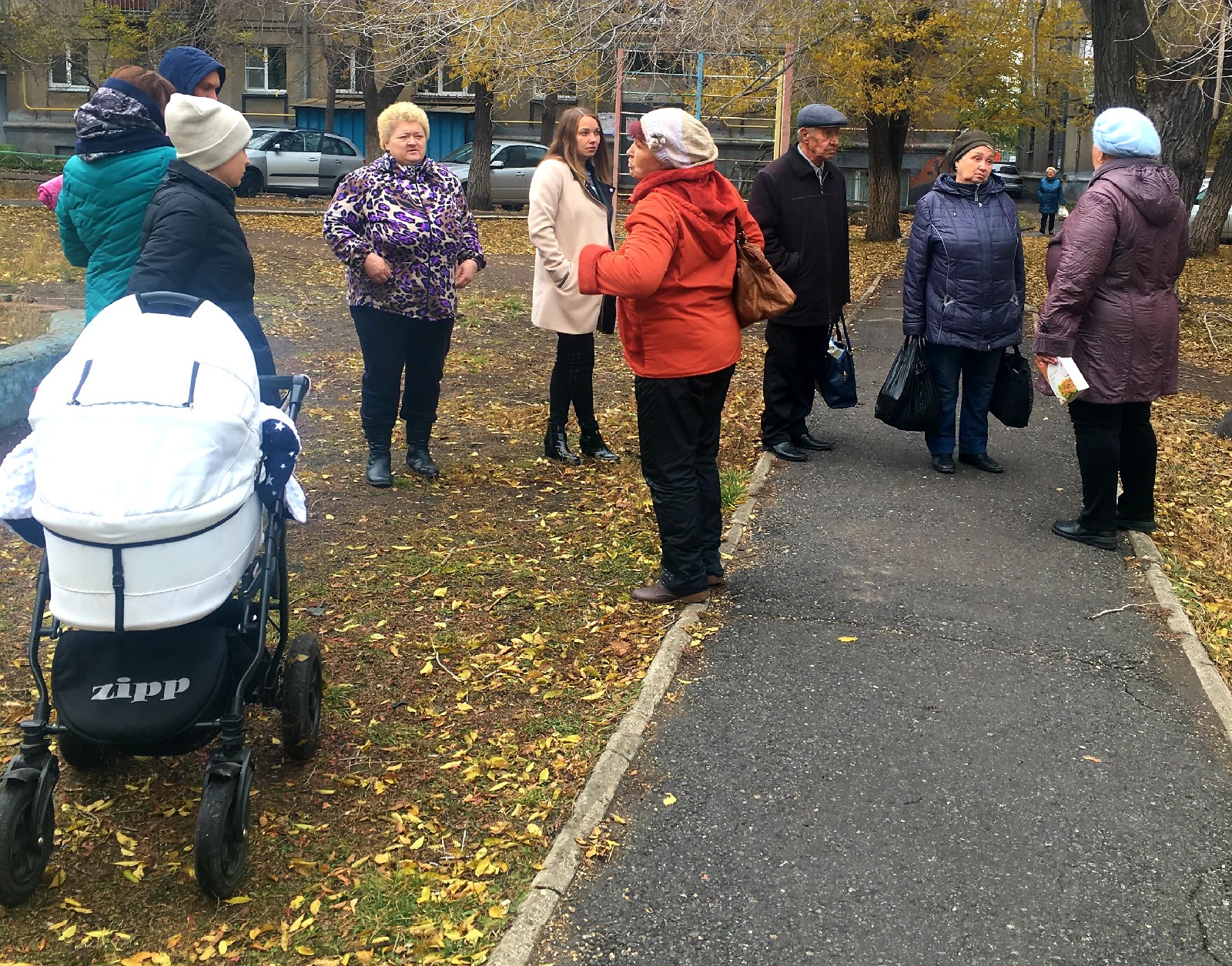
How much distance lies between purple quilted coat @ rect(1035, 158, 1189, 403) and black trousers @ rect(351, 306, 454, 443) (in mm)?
3078

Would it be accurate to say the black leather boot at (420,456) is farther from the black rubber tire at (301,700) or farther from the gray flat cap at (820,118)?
the black rubber tire at (301,700)

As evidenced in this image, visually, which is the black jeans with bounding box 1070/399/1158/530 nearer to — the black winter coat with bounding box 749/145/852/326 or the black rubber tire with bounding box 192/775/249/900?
the black winter coat with bounding box 749/145/852/326

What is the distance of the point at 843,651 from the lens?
5027 millimetres

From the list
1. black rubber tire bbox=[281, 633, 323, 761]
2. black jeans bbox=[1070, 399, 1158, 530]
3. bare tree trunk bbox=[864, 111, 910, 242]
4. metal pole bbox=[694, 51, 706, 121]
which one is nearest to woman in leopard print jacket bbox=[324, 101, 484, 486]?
black rubber tire bbox=[281, 633, 323, 761]

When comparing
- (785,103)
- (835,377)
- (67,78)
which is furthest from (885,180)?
(67,78)

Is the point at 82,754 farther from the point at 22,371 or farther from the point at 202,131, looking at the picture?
the point at 22,371

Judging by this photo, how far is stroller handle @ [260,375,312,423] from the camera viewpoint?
4.18 meters

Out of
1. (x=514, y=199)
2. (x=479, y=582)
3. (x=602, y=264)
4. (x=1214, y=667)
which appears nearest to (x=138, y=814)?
(x=479, y=582)

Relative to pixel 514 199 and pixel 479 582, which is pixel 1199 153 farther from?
pixel 514 199

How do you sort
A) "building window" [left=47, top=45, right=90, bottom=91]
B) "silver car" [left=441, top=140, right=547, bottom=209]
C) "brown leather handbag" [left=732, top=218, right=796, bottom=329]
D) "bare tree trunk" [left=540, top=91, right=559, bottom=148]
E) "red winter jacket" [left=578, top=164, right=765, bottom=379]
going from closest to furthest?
1. "red winter jacket" [left=578, top=164, right=765, bottom=379]
2. "brown leather handbag" [left=732, top=218, right=796, bottom=329]
3. "silver car" [left=441, top=140, right=547, bottom=209]
4. "bare tree trunk" [left=540, top=91, right=559, bottom=148]
5. "building window" [left=47, top=45, right=90, bottom=91]

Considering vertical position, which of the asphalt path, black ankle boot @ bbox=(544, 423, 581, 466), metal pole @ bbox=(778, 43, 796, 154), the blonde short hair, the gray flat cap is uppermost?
metal pole @ bbox=(778, 43, 796, 154)

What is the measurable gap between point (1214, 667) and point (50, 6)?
111 feet

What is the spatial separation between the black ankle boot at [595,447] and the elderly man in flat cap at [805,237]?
109 cm

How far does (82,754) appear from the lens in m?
3.91
